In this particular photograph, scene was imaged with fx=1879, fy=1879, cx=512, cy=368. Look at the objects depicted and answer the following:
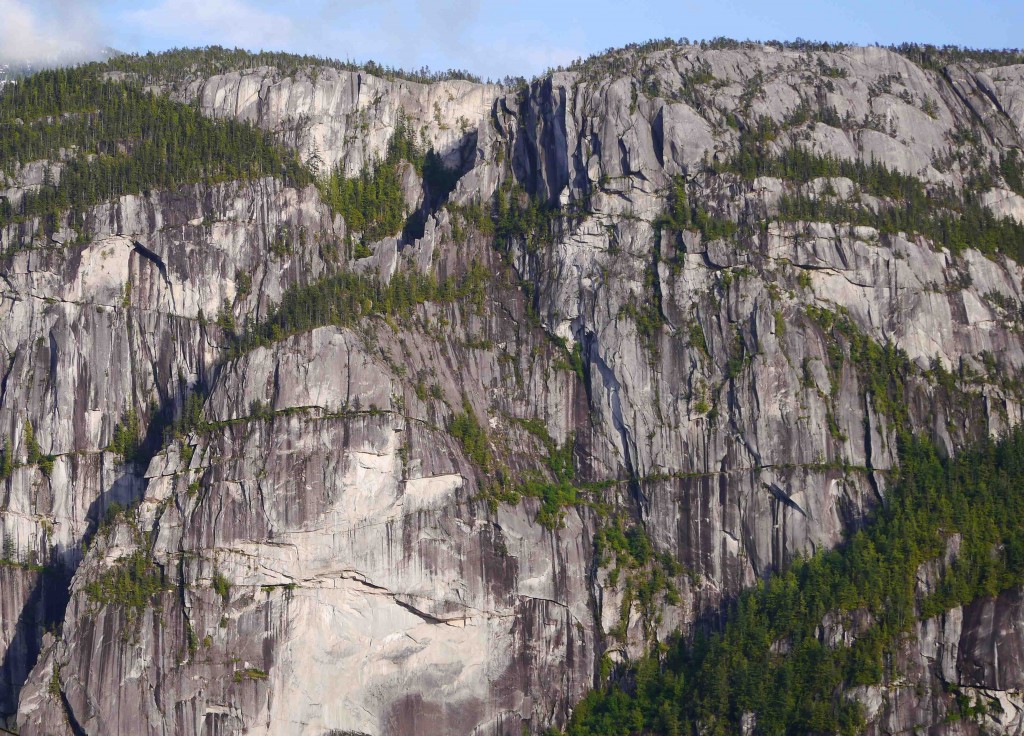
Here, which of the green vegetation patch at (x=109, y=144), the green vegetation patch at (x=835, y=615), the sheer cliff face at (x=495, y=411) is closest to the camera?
the green vegetation patch at (x=835, y=615)

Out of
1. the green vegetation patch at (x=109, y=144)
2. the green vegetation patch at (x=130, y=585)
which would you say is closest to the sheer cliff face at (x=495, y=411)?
the green vegetation patch at (x=130, y=585)

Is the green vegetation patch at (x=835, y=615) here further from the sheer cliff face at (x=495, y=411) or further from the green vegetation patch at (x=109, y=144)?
the green vegetation patch at (x=109, y=144)

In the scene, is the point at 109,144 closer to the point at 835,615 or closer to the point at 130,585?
the point at 130,585

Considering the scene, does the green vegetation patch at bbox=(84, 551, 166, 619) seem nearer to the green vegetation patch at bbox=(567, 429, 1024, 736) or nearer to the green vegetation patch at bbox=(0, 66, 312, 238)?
the green vegetation patch at bbox=(567, 429, 1024, 736)

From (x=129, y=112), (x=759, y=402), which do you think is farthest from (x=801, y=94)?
(x=129, y=112)

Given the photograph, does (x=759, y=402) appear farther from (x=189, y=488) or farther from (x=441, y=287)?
(x=189, y=488)

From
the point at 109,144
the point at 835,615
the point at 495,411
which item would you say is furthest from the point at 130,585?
the point at 835,615

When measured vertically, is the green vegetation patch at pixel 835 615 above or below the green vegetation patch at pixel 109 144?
below

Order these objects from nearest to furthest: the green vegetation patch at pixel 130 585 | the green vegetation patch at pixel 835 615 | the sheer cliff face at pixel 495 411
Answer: the green vegetation patch at pixel 835 615
the green vegetation patch at pixel 130 585
the sheer cliff face at pixel 495 411

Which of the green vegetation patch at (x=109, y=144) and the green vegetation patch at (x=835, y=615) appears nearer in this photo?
the green vegetation patch at (x=835, y=615)
